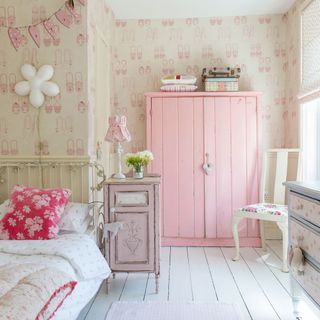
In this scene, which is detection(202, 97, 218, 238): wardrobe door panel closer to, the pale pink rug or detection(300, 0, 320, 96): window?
detection(300, 0, 320, 96): window

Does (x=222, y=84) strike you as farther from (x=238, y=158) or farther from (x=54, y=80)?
(x=54, y=80)

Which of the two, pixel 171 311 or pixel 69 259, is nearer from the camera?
pixel 69 259

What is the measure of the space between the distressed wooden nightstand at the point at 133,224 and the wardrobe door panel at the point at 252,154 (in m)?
Result: 1.45

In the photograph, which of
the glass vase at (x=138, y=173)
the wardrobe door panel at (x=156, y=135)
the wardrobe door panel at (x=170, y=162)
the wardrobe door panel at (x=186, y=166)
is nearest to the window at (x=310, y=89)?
the wardrobe door panel at (x=186, y=166)

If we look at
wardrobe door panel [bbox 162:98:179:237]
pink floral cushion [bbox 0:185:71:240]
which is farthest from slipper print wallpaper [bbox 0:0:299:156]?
pink floral cushion [bbox 0:185:71:240]

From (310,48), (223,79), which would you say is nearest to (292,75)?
(310,48)

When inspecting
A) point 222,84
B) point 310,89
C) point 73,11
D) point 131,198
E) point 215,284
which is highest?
point 73,11

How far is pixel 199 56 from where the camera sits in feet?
13.7

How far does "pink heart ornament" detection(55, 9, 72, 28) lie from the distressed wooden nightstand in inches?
54.1

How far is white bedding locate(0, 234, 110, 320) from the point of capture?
6.54ft

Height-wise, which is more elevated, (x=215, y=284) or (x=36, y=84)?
(x=36, y=84)

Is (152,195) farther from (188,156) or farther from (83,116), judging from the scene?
(188,156)

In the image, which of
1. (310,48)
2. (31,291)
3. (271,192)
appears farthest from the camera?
(271,192)

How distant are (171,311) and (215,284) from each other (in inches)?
23.0
